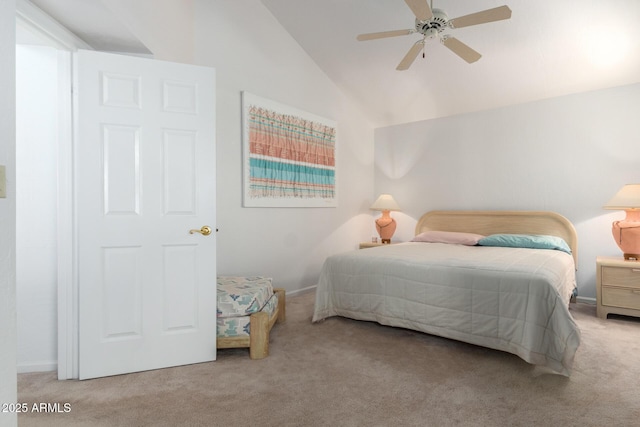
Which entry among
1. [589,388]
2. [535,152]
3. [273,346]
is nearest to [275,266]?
[273,346]

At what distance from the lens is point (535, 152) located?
4.42 metres

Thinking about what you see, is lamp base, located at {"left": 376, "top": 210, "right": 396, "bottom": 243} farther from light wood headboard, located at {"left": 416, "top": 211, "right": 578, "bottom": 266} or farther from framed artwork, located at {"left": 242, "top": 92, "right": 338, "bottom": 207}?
framed artwork, located at {"left": 242, "top": 92, "right": 338, "bottom": 207}

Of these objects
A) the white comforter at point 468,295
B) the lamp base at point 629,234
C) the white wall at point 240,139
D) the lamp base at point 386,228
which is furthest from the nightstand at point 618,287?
the white wall at point 240,139

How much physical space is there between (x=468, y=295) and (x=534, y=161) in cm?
263

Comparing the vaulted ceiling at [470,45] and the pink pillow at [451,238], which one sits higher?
the vaulted ceiling at [470,45]

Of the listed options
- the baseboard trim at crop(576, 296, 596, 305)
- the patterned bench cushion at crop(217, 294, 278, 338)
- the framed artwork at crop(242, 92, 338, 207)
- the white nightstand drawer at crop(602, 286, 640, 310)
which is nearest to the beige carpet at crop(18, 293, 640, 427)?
the patterned bench cushion at crop(217, 294, 278, 338)

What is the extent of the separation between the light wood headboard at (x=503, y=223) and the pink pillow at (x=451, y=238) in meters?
0.17

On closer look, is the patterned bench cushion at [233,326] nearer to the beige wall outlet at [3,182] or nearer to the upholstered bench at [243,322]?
the upholstered bench at [243,322]

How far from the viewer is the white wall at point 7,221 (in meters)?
1.34

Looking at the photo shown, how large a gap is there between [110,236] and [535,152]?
14.9 feet

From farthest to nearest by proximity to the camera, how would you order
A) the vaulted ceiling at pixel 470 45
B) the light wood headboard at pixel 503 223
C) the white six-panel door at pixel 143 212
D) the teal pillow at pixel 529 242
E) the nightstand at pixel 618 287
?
the light wood headboard at pixel 503 223
the teal pillow at pixel 529 242
the nightstand at pixel 618 287
the vaulted ceiling at pixel 470 45
the white six-panel door at pixel 143 212

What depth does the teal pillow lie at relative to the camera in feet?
12.5

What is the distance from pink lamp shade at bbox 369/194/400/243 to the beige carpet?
8.49ft

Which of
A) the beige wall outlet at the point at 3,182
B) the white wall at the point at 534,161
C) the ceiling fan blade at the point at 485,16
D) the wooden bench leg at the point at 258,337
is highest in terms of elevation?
the ceiling fan blade at the point at 485,16
